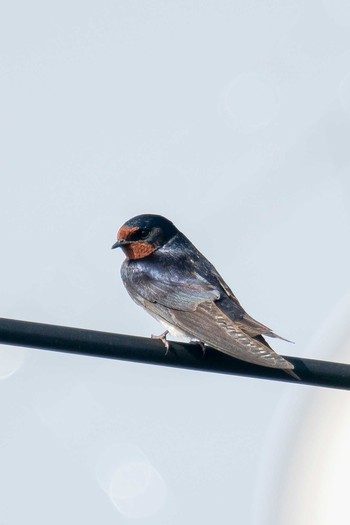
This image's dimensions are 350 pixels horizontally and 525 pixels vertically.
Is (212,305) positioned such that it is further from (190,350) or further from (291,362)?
(291,362)

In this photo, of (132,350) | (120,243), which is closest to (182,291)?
(120,243)

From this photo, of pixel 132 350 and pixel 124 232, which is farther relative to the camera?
pixel 124 232

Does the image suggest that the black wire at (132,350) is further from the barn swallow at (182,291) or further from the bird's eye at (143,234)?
the bird's eye at (143,234)

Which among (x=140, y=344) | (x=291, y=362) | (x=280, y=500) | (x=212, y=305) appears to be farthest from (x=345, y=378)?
(x=280, y=500)

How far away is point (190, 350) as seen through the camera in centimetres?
483

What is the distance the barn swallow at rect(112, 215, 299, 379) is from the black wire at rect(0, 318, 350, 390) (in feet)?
0.95

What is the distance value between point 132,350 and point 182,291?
165 centimetres

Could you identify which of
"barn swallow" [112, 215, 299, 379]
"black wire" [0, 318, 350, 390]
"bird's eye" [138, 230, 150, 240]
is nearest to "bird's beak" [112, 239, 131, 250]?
"barn swallow" [112, 215, 299, 379]

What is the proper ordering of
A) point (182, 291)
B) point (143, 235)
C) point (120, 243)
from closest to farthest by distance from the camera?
1. point (182, 291)
2. point (120, 243)
3. point (143, 235)

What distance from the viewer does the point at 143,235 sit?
20.9 ft

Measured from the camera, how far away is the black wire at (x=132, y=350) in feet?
12.9

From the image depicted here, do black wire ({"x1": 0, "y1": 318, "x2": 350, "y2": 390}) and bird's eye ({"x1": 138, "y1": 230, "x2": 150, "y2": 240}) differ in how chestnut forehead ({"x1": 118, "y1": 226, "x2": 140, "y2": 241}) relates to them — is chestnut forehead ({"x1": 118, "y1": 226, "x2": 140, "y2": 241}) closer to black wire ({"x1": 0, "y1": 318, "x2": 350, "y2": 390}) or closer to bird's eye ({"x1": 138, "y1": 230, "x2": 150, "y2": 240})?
bird's eye ({"x1": 138, "y1": 230, "x2": 150, "y2": 240})

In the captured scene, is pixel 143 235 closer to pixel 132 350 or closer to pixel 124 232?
pixel 124 232

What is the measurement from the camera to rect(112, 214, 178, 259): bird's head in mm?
6270
